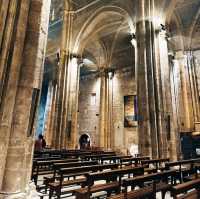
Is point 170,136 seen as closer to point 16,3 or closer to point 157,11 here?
point 157,11

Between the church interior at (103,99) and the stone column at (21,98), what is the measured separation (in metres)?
0.02

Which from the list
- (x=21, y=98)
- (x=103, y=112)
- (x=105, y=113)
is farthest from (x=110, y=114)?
(x=21, y=98)

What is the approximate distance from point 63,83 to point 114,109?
732cm

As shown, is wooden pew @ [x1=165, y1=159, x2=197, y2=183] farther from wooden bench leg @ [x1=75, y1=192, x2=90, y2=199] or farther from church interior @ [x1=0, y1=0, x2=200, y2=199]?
wooden bench leg @ [x1=75, y1=192, x2=90, y2=199]

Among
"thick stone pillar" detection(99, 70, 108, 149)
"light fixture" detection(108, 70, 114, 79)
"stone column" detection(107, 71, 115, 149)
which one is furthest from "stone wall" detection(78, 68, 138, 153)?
"thick stone pillar" detection(99, 70, 108, 149)

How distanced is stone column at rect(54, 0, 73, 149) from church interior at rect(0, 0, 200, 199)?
0.23 feet

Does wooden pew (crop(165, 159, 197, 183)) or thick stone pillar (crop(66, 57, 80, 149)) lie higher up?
thick stone pillar (crop(66, 57, 80, 149))

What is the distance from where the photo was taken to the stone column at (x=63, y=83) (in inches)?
515

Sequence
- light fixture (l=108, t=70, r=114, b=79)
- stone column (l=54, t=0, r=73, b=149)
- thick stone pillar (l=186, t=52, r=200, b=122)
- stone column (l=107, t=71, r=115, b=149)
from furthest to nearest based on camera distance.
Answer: light fixture (l=108, t=70, r=114, b=79)
stone column (l=107, t=71, r=115, b=149)
thick stone pillar (l=186, t=52, r=200, b=122)
stone column (l=54, t=0, r=73, b=149)

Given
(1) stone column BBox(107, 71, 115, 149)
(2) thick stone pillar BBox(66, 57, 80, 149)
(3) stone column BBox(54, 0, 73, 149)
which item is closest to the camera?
(3) stone column BBox(54, 0, 73, 149)

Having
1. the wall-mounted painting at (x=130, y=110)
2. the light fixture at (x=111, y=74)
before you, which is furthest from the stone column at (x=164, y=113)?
the light fixture at (x=111, y=74)

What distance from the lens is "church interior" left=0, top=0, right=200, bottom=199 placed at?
12.1 feet

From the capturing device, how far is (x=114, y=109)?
63.9ft

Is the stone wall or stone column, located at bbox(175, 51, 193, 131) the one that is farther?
the stone wall
